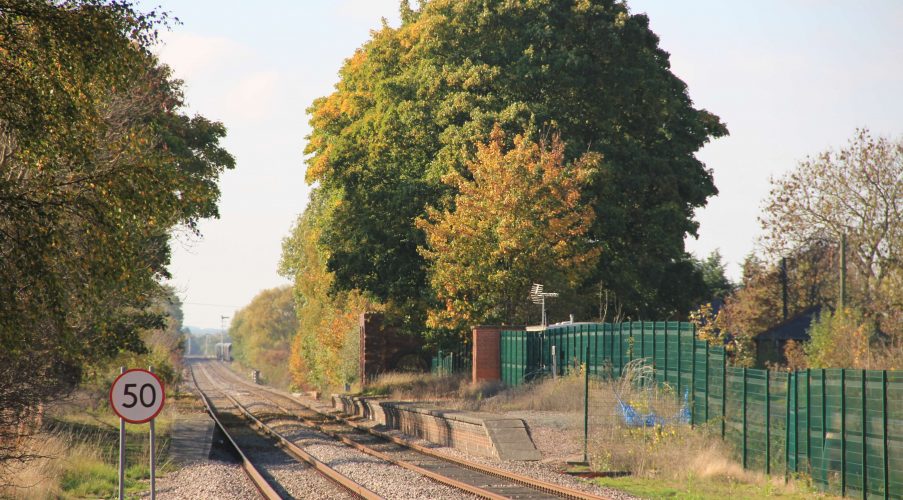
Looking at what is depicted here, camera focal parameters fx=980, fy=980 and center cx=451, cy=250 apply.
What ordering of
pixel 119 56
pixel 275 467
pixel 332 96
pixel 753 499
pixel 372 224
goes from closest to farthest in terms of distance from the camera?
pixel 119 56 → pixel 753 499 → pixel 275 467 → pixel 372 224 → pixel 332 96

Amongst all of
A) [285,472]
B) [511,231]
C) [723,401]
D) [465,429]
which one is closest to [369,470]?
[285,472]

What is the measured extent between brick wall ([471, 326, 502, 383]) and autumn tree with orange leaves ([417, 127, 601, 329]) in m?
1.14

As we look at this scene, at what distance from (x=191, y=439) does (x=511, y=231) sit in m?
13.2

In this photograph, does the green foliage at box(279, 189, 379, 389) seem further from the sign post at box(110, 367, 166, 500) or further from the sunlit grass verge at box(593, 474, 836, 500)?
the sign post at box(110, 367, 166, 500)

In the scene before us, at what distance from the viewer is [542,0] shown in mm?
40438

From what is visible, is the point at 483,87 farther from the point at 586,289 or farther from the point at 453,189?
the point at 586,289

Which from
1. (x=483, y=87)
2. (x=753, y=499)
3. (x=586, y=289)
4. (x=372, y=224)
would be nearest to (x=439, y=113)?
(x=483, y=87)

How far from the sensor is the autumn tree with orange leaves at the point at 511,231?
3597 cm

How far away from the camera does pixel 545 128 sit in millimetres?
40031

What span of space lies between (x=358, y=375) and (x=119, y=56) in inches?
1657

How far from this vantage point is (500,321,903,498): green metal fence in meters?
15.4

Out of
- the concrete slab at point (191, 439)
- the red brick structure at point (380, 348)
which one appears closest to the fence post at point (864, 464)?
the concrete slab at point (191, 439)

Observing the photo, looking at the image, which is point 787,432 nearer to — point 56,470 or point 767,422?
point 767,422

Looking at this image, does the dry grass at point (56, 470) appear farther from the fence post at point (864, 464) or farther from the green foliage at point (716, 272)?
the green foliage at point (716, 272)
